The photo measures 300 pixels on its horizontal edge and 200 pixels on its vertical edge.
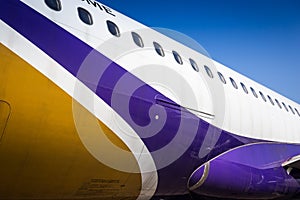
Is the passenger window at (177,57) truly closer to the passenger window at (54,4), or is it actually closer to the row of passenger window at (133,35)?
the row of passenger window at (133,35)

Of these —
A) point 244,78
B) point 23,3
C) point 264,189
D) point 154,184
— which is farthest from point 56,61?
point 244,78

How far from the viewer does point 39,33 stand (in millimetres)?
3715

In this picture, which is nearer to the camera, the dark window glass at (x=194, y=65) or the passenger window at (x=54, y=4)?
the passenger window at (x=54, y=4)

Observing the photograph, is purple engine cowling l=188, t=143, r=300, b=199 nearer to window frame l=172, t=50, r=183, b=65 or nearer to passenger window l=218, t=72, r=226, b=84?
passenger window l=218, t=72, r=226, b=84

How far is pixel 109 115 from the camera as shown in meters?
4.20

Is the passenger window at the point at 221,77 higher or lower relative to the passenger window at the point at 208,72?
higher

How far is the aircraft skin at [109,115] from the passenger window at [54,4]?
2.0 inches

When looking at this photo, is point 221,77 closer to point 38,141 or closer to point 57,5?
point 57,5

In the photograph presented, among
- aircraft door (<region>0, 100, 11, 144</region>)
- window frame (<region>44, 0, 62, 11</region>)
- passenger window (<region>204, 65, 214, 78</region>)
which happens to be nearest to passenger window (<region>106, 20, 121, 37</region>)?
window frame (<region>44, 0, 62, 11</region>)

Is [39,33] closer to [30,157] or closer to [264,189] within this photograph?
[30,157]

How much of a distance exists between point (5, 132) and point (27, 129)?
0.68 feet

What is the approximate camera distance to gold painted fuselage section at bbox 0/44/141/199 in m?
3.37

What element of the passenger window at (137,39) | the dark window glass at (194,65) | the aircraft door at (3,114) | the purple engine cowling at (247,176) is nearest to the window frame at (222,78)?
the dark window glass at (194,65)

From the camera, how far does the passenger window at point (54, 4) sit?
405 cm
